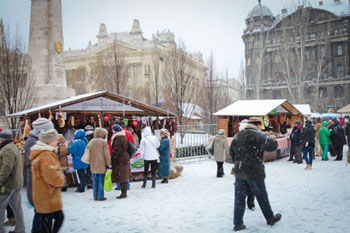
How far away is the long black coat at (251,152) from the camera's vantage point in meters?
4.71

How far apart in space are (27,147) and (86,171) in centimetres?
373

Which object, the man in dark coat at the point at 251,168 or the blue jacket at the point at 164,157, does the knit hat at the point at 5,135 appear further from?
the blue jacket at the point at 164,157

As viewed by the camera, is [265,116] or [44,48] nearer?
[265,116]

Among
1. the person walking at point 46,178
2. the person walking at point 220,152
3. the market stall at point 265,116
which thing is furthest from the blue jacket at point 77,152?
the market stall at point 265,116

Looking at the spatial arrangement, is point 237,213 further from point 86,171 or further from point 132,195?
point 86,171

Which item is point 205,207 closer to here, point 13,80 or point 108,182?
point 108,182

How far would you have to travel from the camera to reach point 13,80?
46.4ft

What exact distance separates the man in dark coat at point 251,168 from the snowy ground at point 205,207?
37 centimetres

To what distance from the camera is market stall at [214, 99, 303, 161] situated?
13.8 m

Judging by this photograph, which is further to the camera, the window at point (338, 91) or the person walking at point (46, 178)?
the window at point (338, 91)

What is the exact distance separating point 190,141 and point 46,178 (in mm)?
10711

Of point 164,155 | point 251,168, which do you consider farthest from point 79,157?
point 251,168

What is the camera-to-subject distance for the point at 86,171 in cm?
853

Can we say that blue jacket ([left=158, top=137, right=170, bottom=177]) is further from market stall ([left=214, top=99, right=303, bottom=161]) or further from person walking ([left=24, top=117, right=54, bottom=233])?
market stall ([left=214, top=99, right=303, bottom=161])
